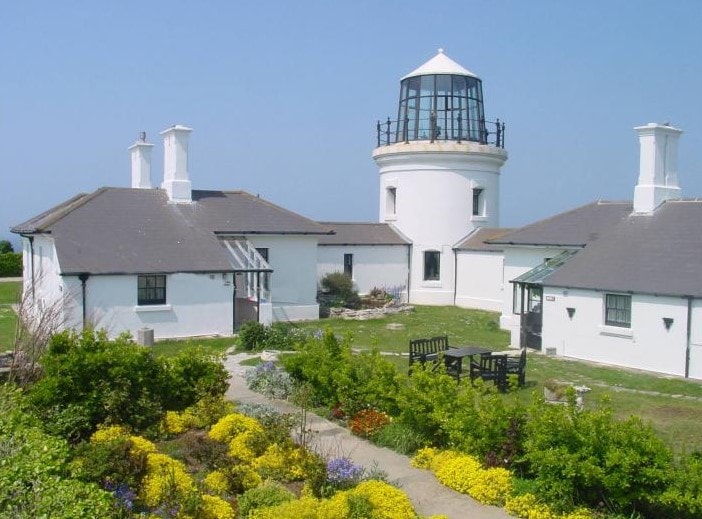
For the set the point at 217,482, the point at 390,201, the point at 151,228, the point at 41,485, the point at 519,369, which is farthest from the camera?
the point at 390,201

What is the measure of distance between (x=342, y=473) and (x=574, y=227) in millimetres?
20062

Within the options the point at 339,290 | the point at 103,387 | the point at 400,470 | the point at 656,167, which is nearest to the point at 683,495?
the point at 400,470

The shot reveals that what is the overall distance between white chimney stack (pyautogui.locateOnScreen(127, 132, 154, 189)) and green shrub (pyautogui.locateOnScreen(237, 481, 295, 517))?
23200mm

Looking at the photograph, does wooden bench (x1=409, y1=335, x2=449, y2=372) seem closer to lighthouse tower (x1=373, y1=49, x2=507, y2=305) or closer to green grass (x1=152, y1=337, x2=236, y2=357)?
green grass (x1=152, y1=337, x2=236, y2=357)

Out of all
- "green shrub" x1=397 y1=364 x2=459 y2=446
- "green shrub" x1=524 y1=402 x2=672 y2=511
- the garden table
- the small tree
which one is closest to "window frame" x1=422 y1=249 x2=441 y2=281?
the small tree

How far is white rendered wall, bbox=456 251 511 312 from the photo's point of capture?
33094mm

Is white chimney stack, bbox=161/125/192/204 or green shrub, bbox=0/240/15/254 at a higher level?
white chimney stack, bbox=161/125/192/204

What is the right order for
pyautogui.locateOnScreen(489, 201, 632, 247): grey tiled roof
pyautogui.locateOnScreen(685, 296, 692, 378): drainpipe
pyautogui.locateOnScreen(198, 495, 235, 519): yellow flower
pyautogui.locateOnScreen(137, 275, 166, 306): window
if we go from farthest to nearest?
pyautogui.locateOnScreen(489, 201, 632, 247): grey tiled roof
pyautogui.locateOnScreen(137, 275, 166, 306): window
pyautogui.locateOnScreen(685, 296, 692, 378): drainpipe
pyautogui.locateOnScreen(198, 495, 235, 519): yellow flower

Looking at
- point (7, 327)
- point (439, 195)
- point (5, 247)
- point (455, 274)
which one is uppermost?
point (439, 195)

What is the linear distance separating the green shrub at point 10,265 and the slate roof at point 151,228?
11893 millimetres

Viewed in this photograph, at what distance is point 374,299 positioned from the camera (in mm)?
33344

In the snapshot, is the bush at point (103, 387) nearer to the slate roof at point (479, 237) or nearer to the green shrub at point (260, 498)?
the green shrub at point (260, 498)

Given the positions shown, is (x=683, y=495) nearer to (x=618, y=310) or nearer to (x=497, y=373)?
(x=497, y=373)

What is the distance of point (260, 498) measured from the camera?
8.60 m
